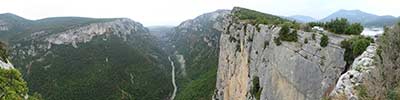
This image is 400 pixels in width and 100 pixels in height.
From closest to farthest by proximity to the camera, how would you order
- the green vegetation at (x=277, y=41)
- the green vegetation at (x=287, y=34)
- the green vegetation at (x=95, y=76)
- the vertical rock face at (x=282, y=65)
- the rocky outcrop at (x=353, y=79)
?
the rocky outcrop at (x=353, y=79) < the vertical rock face at (x=282, y=65) < the green vegetation at (x=287, y=34) < the green vegetation at (x=277, y=41) < the green vegetation at (x=95, y=76)

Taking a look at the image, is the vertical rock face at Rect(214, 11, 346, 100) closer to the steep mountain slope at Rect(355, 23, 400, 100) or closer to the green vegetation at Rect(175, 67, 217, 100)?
the steep mountain slope at Rect(355, 23, 400, 100)

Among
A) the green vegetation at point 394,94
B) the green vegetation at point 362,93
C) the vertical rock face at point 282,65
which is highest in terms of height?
the green vegetation at point 394,94

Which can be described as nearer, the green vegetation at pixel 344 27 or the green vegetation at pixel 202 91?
the green vegetation at pixel 344 27

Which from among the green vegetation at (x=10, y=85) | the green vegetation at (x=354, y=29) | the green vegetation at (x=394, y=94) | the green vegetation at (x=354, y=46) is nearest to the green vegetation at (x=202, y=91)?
the green vegetation at (x=354, y=29)

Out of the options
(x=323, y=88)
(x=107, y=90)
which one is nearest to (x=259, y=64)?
(x=323, y=88)

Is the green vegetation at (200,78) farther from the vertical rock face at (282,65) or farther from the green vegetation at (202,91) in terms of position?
the vertical rock face at (282,65)

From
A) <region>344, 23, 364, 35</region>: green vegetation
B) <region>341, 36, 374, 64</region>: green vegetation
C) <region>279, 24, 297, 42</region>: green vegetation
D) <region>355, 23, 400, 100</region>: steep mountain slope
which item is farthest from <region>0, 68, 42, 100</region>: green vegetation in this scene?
<region>344, 23, 364, 35</region>: green vegetation
